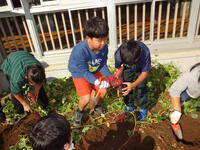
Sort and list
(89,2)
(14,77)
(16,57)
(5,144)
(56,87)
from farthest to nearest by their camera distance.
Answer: (56,87)
(89,2)
(5,144)
(16,57)
(14,77)

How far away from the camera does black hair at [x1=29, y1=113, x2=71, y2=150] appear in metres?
1.39

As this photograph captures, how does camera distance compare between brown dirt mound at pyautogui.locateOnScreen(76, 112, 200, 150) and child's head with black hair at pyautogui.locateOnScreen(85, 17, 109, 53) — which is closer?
child's head with black hair at pyautogui.locateOnScreen(85, 17, 109, 53)

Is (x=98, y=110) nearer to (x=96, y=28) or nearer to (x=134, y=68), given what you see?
(x=134, y=68)

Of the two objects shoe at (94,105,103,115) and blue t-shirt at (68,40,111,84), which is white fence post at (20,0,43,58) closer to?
blue t-shirt at (68,40,111,84)

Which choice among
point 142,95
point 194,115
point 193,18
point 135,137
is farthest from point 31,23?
point 194,115

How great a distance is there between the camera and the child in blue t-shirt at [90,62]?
89.2 inches

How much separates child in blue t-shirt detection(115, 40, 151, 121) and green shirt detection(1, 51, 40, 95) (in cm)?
114

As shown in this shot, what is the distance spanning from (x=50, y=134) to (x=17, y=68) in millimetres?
1430

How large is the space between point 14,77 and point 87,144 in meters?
1.27

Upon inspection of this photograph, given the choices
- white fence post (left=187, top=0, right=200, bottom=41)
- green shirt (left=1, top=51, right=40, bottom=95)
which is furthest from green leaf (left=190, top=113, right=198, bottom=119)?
green shirt (left=1, top=51, right=40, bottom=95)

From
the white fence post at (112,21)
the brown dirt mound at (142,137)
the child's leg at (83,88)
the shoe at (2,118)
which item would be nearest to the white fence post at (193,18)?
the white fence post at (112,21)

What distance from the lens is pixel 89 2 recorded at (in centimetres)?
361

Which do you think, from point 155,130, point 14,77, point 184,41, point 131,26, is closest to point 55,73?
point 14,77

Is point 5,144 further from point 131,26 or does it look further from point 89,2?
point 131,26
